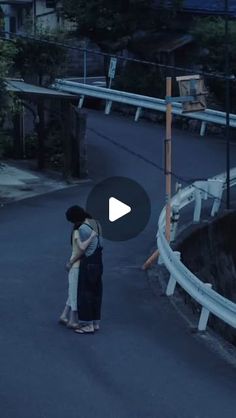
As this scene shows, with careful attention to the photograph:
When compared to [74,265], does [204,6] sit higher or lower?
higher

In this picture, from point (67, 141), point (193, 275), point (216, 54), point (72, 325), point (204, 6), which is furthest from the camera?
point (204, 6)

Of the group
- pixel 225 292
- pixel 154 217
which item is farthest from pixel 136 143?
pixel 225 292

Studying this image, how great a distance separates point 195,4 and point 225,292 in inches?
764

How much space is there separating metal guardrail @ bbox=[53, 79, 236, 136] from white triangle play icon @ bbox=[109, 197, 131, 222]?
676cm

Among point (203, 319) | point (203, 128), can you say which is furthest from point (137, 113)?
point (203, 319)

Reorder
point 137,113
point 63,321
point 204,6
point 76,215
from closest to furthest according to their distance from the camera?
point 76,215
point 63,321
point 137,113
point 204,6

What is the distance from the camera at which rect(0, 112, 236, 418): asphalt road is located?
7.61 metres

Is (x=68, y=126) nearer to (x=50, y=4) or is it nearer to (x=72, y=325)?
(x=72, y=325)

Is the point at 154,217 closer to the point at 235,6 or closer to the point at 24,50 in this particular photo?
the point at 24,50

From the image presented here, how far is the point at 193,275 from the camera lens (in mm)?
10383

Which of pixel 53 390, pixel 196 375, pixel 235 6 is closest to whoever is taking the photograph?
pixel 53 390

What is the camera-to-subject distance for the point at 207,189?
16359 mm
